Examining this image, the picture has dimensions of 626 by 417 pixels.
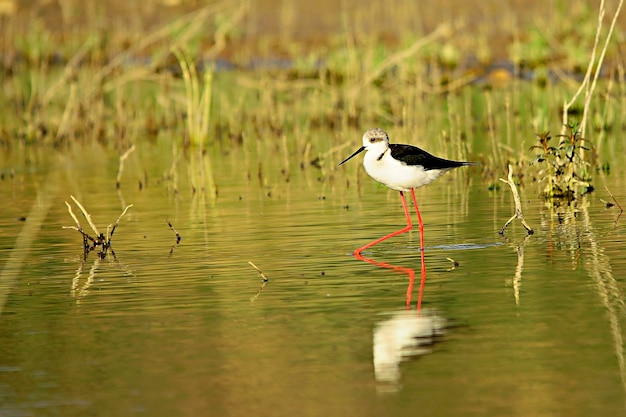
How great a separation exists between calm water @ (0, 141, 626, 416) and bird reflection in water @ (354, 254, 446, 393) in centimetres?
2

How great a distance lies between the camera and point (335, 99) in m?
23.4

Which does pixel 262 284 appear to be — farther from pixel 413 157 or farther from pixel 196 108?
pixel 196 108

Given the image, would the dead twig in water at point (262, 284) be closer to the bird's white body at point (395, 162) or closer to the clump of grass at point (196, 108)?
the bird's white body at point (395, 162)

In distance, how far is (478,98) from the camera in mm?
27125

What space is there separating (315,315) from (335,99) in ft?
50.2

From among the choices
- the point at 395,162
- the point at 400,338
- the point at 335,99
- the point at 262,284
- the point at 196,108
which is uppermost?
the point at 335,99

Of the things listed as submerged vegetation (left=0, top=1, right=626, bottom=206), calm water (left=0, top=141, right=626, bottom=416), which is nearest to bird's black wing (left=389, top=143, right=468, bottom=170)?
calm water (left=0, top=141, right=626, bottom=416)

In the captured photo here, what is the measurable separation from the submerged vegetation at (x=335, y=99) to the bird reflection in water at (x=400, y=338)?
16.1 ft

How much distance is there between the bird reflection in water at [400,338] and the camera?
6.80 meters

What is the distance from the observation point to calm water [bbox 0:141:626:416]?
6.47 m

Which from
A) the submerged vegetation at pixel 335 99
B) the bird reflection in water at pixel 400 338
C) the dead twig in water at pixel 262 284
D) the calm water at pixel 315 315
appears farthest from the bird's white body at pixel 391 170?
the bird reflection in water at pixel 400 338

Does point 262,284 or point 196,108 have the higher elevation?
point 196,108

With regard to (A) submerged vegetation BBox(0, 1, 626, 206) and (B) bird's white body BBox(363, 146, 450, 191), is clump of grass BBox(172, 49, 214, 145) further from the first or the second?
(B) bird's white body BBox(363, 146, 450, 191)

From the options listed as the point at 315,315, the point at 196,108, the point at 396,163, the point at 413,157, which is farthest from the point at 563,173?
the point at 196,108
